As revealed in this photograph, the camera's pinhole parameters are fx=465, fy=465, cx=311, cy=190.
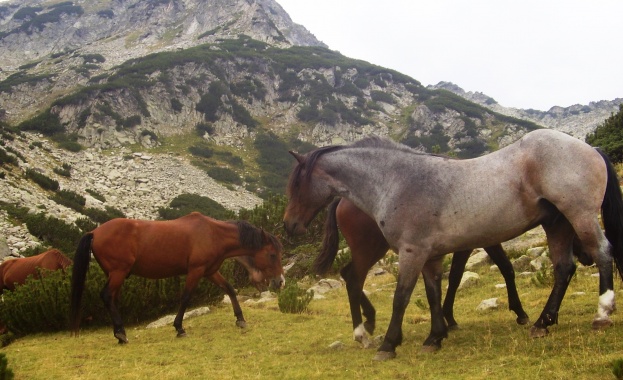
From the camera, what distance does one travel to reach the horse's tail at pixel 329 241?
586 centimetres

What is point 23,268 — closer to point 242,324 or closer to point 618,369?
point 242,324

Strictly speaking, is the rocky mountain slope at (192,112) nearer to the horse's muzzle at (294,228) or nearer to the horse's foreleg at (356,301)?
the horse's muzzle at (294,228)

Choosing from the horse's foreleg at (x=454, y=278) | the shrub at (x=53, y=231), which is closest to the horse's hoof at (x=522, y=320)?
the horse's foreleg at (x=454, y=278)

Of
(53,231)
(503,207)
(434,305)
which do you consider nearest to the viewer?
(503,207)

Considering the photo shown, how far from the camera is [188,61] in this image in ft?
187

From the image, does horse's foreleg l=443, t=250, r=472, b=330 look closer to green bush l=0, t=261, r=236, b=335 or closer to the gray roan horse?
the gray roan horse

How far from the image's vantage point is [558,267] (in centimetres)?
441

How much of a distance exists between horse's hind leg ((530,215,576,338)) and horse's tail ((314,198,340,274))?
2.42 metres

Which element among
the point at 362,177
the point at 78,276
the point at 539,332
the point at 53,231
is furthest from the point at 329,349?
the point at 53,231

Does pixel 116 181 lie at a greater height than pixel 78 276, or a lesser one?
lesser

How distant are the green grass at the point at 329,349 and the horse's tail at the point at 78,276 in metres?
0.37

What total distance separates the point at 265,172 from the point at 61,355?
38.4 metres

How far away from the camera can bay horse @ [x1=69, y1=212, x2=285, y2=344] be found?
646 centimetres

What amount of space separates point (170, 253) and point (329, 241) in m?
2.42
